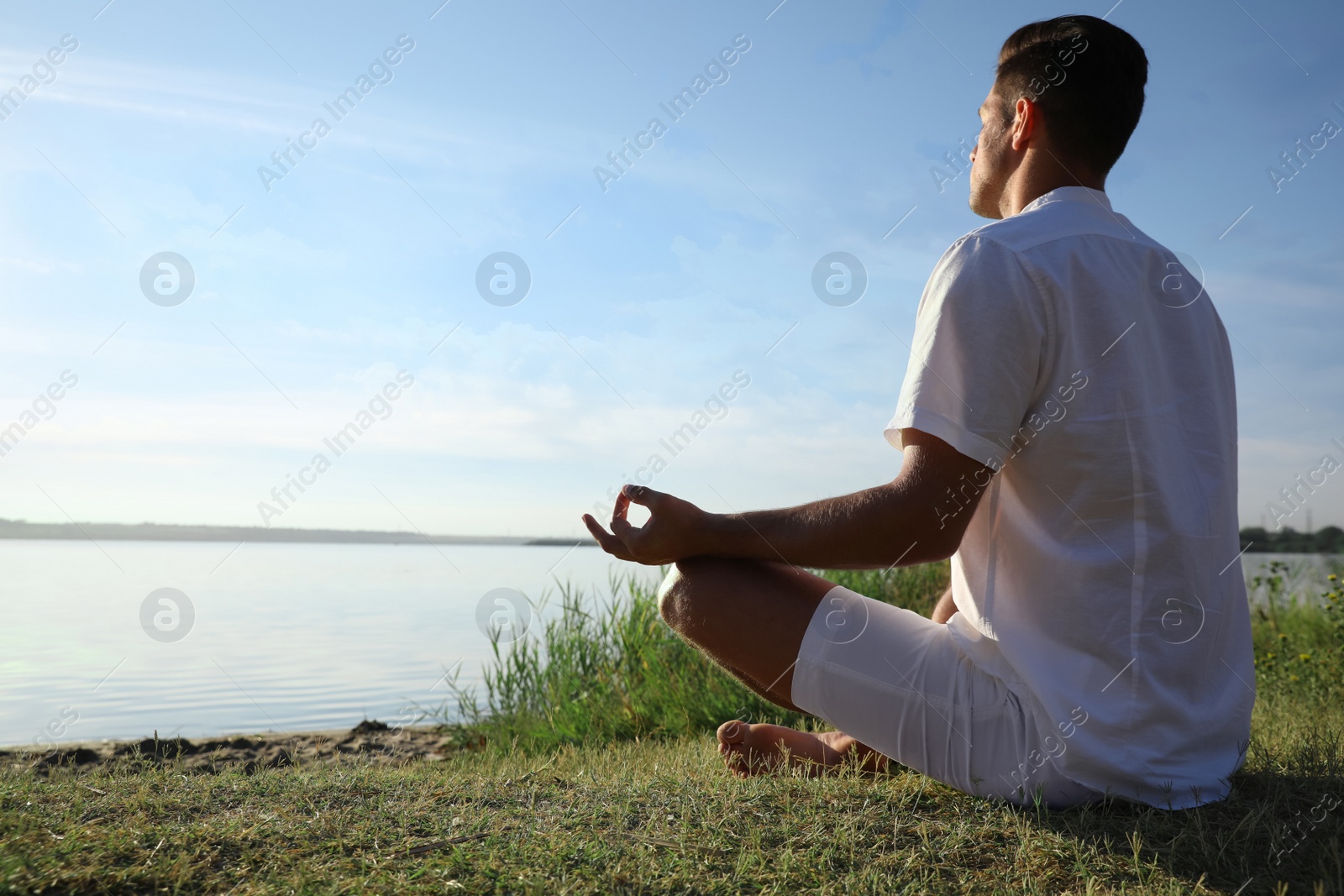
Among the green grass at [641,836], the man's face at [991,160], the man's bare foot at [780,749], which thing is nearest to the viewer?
the green grass at [641,836]

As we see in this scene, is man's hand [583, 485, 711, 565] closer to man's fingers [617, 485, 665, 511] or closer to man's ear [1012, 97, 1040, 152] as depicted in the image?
man's fingers [617, 485, 665, 511]

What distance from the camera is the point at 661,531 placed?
2.07 meters

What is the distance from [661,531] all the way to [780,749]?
3.12ft

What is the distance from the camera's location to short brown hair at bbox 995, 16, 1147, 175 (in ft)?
6.77

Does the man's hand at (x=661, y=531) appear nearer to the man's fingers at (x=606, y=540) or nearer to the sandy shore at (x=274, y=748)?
the man's fingers at (x=606, y=540)

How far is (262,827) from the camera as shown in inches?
71.4

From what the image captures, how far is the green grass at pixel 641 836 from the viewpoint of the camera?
1.57 metres

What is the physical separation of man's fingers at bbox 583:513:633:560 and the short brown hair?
57.7 inches

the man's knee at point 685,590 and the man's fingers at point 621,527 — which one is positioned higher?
the man's fingers at point 621,527

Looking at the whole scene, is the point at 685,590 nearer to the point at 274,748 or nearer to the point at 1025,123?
the point at 1025,123

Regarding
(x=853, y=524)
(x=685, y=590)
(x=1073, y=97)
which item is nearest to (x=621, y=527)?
(x=685, y=590)

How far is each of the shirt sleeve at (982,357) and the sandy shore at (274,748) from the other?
344 cm

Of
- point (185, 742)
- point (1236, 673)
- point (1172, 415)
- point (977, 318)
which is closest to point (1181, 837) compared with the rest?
point (1236, 673)

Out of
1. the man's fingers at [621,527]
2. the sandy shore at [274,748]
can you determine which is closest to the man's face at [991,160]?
the man's fingers at [621,527]
